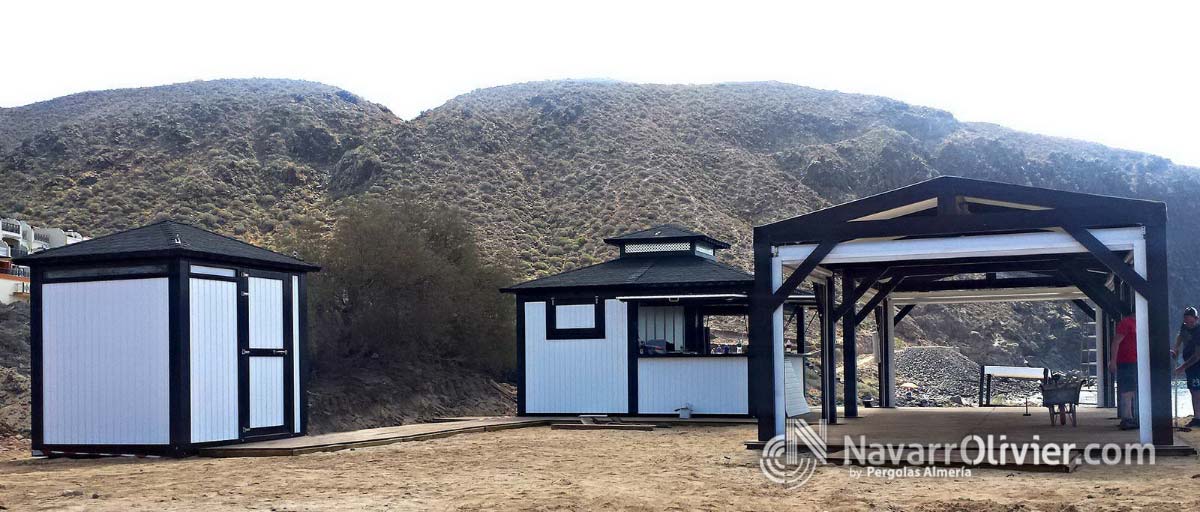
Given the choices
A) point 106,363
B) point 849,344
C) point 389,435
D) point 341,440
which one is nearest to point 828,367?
point 849,344

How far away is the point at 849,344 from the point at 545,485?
8.89 m

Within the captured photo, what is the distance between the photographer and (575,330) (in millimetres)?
19625

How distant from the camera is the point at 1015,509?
25.3 ft

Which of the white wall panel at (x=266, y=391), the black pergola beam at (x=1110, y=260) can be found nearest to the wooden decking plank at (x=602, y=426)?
the white wall panel at (x=266, y=391)

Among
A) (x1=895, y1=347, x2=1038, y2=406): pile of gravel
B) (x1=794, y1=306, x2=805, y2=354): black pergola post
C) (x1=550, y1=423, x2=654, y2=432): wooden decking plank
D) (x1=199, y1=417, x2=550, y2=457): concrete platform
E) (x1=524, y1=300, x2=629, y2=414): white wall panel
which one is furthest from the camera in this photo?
(x1=895, y1=347, x2=1038, y2=406): pile of gravel

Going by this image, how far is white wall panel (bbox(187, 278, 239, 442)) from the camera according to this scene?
13656 millimetres

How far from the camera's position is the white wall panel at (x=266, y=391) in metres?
14.7

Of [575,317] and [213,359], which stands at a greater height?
[575,317]

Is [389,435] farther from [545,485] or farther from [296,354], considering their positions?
[545,485]

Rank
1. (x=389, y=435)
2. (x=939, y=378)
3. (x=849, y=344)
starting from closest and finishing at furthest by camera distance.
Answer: (x=389, y=435) < (x=849, y=344) < (x=939, y=378)

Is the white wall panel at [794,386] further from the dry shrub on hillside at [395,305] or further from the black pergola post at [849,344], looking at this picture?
the dry shrub on hillside at [395,305]

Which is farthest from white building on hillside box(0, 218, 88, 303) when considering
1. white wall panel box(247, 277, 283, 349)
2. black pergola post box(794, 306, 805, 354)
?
black pergola post box(794, 306, 805, 354)

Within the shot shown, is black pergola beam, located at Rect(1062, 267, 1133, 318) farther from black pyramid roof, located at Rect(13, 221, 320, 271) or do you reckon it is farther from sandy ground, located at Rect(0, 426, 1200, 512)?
black pyramid roof, located at Rect(13, 221, 320, 271)

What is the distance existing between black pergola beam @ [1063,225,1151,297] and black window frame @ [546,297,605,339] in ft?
31.6
